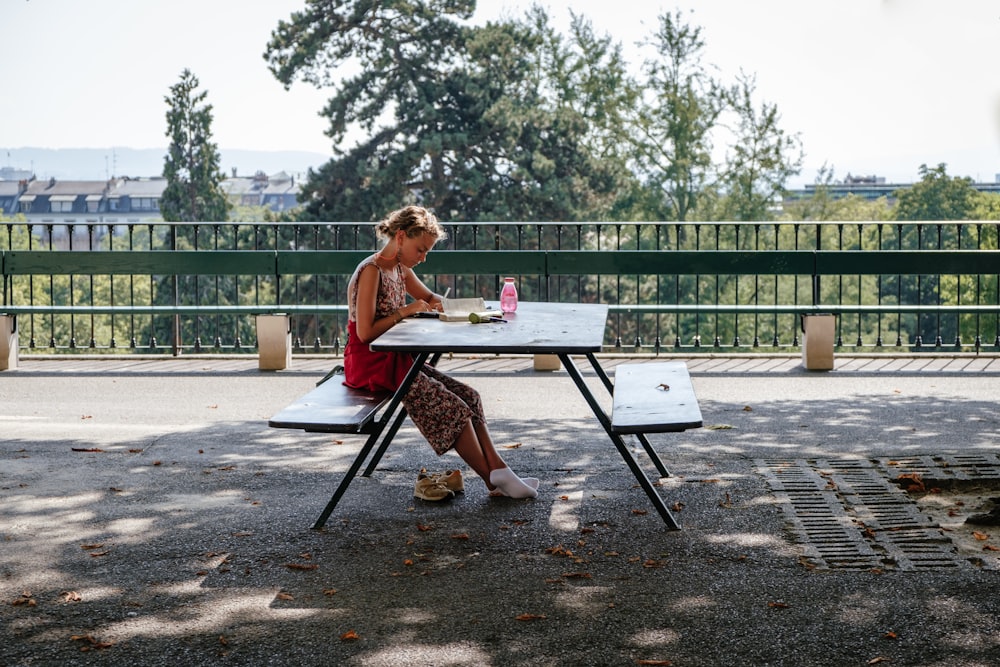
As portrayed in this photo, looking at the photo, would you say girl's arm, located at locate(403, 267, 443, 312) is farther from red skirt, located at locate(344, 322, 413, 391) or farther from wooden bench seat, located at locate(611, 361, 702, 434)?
wooden bench seat, located at locate(611, 361, 702, 434)

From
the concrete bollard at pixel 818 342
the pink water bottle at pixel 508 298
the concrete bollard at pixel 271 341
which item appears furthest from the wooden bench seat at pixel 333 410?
the concrete bollard at pixel 818 342

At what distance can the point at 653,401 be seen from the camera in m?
5.75

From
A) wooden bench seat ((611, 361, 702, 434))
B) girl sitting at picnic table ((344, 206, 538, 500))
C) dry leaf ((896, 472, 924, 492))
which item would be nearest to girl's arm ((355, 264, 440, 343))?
girl sitting at picnic table ((344, 206, 538, 500))

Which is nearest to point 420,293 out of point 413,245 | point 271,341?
point 413,245

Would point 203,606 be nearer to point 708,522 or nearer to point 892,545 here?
point 708,522

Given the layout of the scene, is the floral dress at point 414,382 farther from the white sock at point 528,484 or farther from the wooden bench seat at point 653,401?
the wooden bench seat at point 653,401

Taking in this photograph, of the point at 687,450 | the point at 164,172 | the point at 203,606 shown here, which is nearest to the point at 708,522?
the point at 687,450

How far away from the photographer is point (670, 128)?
43.6 m

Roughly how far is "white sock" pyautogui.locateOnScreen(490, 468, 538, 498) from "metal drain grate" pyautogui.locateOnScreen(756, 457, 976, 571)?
118cm

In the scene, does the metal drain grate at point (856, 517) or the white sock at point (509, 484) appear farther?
the white sock at point (509, 484)

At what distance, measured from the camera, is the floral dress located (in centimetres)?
567

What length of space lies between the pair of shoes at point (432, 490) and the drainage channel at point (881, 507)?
1.54 metres

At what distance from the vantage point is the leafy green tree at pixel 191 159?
5647 centimetres

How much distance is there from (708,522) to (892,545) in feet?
2.53
